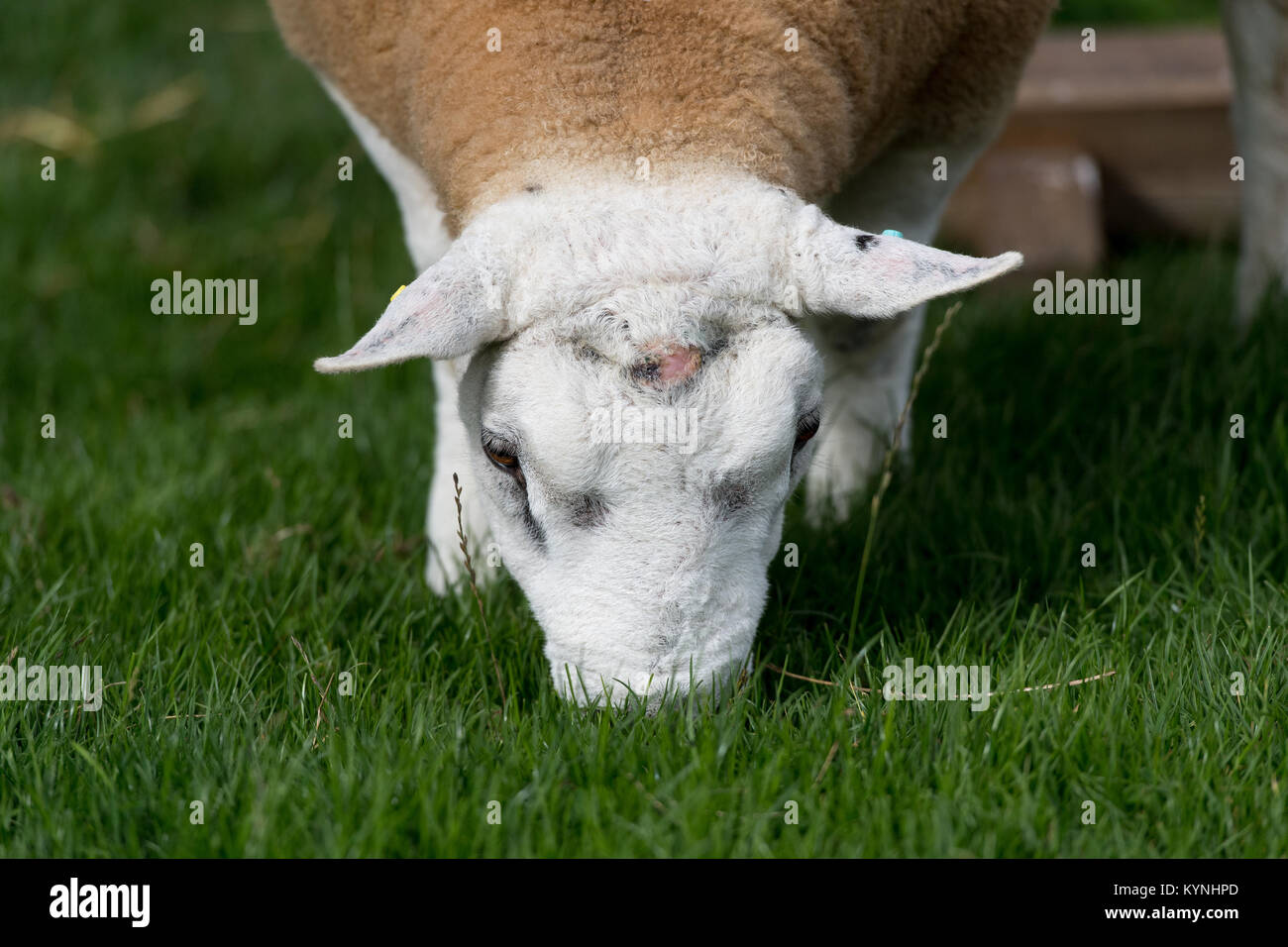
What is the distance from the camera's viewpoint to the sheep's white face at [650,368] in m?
2.34

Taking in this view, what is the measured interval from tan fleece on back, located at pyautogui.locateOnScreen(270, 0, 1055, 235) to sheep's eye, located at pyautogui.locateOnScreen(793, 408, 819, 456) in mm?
469

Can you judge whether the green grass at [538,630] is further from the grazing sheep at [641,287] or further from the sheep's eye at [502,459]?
the sheep's eye at [502,459]

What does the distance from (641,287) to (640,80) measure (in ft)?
1.53

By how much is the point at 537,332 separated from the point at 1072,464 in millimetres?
1852

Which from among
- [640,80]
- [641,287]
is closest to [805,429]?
[641,287]

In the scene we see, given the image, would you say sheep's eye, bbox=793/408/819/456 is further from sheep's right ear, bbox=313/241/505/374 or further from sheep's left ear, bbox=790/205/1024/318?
sheep's right ear, bbox=313/241/505/374

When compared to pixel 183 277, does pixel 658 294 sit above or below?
below

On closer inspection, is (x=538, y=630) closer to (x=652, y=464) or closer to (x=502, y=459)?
(x=502, y=459)

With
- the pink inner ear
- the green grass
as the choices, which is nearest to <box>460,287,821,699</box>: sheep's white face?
the pink inner ear

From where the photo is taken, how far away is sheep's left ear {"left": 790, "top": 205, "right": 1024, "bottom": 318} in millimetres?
2357

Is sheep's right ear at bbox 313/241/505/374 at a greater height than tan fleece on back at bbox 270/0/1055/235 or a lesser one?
lesser

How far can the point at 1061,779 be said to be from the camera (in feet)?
7.85
